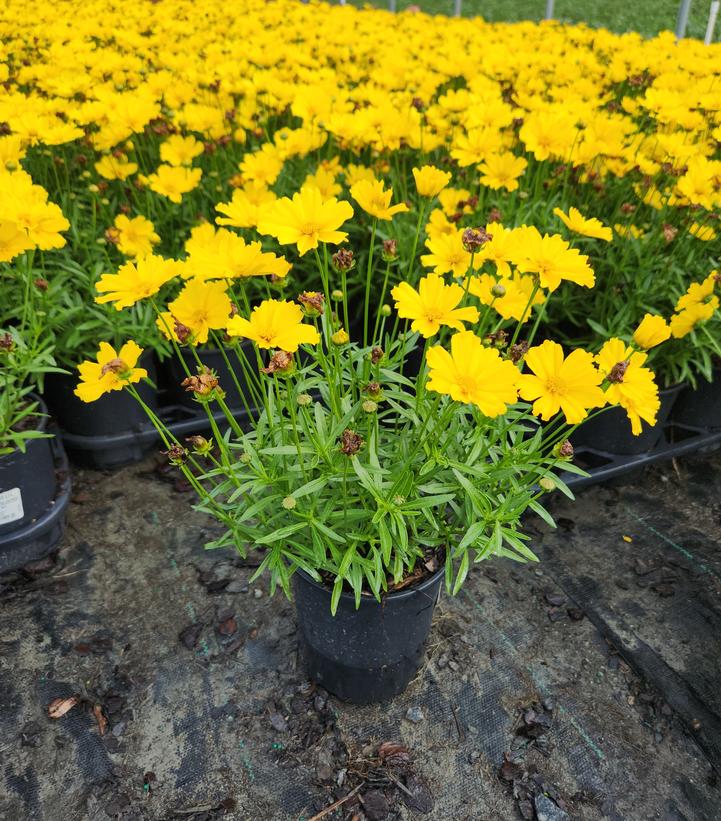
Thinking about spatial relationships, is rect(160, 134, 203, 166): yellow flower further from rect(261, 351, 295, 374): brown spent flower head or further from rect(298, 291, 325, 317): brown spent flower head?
rect(261, 351, 295, 374): brown spent flower head

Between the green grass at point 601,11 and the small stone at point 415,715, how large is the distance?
1271 cm

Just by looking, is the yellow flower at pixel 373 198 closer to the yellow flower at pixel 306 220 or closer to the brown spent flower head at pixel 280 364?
the yellow flower at pixel 306 220

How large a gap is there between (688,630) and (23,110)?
2.84 m

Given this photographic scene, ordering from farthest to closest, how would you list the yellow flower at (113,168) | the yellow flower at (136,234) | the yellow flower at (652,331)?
the yellow flower at (113,168), the yellow flower at (136,234), the yellow flower at (652,331)

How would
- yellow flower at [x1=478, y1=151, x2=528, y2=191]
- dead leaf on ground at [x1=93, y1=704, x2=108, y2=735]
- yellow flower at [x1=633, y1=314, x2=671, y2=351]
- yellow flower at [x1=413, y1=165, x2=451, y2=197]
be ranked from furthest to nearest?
1. yellow flower at [x1=478, y1=151, x2=528, y2=191]
2. dead leaf on ground at [x1=93, y1=704, x2=108, y2=735]
3. yellow flower at [x1=413, y1=165, x2=451, y2=197]
4. yellow flower at [x1=633, y1=314, x2=671, y2=351]

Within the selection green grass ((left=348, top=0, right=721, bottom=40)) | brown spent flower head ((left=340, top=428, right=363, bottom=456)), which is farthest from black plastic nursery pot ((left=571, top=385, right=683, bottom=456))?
green grass ((left=348, top=0, right=721, bottom=40))

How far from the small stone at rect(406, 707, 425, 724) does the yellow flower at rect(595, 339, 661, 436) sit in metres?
1.01

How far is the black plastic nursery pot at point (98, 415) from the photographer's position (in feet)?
7.44

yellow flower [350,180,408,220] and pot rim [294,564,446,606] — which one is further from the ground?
yellow flower [350,180,408,220]

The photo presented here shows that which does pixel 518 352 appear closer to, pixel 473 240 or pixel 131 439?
pixel 473 240

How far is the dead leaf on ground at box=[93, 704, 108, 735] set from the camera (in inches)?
63.5

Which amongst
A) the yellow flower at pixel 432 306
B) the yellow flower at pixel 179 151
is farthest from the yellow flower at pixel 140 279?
the yellow flower at pixel 179 151

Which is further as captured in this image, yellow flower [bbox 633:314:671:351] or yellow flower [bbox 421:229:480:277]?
yellow flower [bbox 421:229:480:277]

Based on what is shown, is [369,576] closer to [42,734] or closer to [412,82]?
[42,734]
